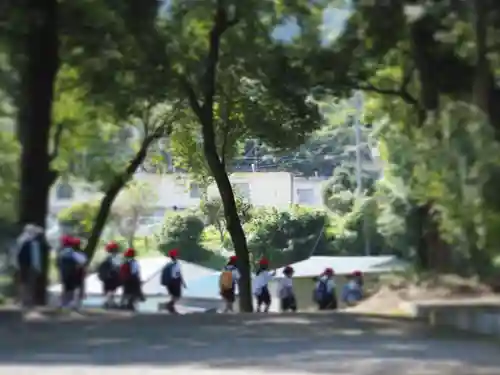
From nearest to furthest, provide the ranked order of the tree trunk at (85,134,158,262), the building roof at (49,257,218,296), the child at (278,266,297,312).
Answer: the child at (278,266,297,312), the tree trunk at (85,134,158,262), the building roof at (49,257,218,296)

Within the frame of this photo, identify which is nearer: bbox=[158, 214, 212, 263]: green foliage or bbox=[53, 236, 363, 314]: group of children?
bbox=[53, 236, 363, 314]: group of children

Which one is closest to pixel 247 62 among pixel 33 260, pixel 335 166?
pixel 33 260

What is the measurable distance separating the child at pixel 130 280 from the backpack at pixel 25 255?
4.98 m

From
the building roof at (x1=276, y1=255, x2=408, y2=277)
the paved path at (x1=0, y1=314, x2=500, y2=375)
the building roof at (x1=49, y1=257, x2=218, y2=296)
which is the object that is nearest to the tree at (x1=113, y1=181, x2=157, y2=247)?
the building roof at (x1=49, y1=257, x2=218, y2=296)

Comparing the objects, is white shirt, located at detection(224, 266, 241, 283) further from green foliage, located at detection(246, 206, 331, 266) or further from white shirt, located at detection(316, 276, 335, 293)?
green foliage, located at detection(246, 206, 331, 266)

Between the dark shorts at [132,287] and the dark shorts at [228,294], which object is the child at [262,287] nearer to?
the dark shorts at [228,294]

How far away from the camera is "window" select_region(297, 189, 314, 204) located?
69.3m

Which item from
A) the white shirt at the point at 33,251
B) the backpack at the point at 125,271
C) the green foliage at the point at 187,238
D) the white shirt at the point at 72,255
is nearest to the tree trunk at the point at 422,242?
the backpack at the point at 125,271

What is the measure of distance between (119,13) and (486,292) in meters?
8.83

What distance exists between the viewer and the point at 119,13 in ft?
61.1

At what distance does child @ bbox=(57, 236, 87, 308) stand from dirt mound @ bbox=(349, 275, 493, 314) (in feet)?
21.5

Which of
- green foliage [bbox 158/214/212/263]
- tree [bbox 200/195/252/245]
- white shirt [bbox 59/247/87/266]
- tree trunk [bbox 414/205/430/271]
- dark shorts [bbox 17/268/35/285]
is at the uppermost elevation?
tree [bbox 200/195/252/245]

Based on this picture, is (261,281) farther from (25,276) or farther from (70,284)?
(25,276)

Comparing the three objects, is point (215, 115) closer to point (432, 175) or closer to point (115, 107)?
point (115, 107)
